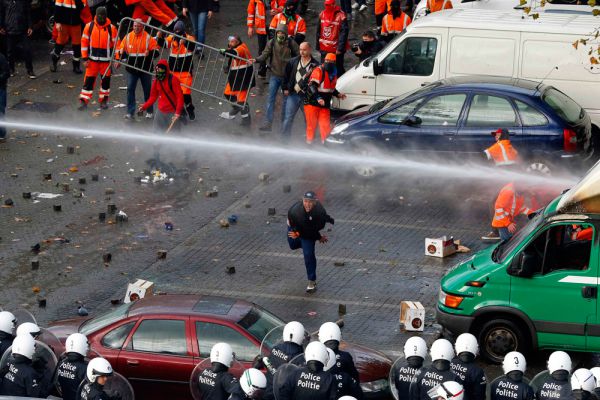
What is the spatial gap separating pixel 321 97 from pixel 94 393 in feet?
34.0

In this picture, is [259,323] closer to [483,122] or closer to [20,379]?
[20,379]

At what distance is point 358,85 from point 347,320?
6810mm

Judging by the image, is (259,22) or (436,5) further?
(259,22)

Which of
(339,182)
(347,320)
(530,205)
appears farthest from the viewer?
(339,182)

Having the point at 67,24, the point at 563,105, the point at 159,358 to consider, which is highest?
the point at 67,24

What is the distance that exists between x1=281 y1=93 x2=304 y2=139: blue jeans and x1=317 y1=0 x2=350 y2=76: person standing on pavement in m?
2.58

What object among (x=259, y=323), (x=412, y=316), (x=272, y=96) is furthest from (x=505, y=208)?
(x=272, y=96)

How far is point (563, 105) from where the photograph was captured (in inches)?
718

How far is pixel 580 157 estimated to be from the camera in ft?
58.6

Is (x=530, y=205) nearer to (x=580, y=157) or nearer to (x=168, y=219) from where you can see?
(x=580, y=157)

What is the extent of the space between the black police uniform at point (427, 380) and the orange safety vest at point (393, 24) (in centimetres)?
1384

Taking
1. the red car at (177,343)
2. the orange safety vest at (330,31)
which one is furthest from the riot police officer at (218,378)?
the orange safety vest at (330,31)

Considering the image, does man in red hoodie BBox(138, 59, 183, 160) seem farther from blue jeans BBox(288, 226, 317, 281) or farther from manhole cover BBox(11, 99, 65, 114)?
blue jeans BBox(288, 226, 317, 281)

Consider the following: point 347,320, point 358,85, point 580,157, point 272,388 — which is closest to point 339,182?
point 358,85
